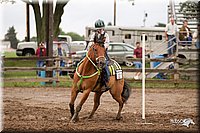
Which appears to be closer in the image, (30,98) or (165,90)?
(30,98)

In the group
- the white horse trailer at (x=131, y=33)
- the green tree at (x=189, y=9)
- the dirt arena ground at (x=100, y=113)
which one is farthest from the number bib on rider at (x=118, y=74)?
the white horse trailer at (x=131, y=33)

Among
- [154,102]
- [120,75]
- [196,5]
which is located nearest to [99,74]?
[120,75]

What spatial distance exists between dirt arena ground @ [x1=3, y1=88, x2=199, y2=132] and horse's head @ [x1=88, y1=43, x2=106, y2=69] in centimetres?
125

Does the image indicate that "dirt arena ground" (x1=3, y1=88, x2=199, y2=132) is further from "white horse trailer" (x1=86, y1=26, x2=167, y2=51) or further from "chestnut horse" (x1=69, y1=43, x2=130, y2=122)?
"white horse trailer" (x1=86, y1=26, x2=167, y2=51)

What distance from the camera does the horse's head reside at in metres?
9.40

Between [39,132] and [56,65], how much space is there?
12.5 metres

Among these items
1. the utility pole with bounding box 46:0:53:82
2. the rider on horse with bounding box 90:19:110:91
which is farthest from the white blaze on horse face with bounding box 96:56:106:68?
the utility pole with bounding box 46:0:53:82

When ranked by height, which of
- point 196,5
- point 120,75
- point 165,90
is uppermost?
point 196,5

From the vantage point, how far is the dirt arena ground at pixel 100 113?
8695 millimetres

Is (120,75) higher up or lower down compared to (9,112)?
Result: higher up

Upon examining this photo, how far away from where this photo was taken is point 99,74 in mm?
9875

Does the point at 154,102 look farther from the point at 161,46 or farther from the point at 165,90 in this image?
the point at 161,46

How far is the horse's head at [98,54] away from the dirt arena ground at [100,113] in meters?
1.25

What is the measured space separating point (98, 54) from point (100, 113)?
2330 millimetres
